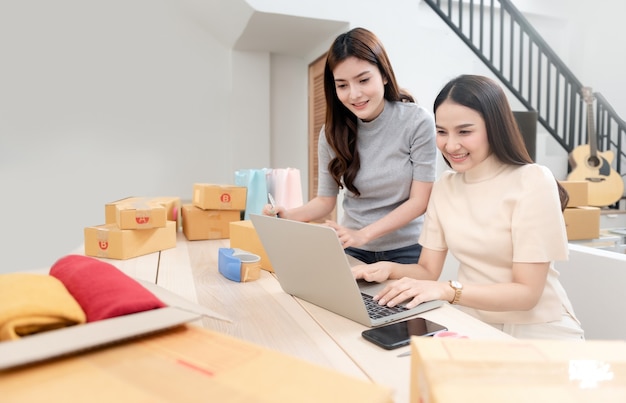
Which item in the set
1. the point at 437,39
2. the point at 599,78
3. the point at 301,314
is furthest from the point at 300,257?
the point at 599,78

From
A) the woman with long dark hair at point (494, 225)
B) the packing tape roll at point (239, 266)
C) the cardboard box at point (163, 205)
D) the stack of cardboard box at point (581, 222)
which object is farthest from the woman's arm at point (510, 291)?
the stack of cardboard box at point (581, 222)

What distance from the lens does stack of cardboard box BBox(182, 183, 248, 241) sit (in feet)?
6.10

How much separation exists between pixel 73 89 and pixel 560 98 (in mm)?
4380

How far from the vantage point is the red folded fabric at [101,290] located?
0.62 m

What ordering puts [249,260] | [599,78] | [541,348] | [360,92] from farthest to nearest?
[599,78] → [360,92] → [249,260] → [541,348]

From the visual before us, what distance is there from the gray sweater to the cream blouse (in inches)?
→ 8.2

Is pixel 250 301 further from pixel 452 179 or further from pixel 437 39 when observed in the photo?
pixel 437 39

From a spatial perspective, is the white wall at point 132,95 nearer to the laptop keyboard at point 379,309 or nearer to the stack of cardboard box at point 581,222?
the stack of cardboard box at point 581,222

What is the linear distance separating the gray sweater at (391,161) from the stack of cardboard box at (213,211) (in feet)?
1.54

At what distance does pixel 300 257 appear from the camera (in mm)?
967

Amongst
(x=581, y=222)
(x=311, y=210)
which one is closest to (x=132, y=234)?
(x=311, y=210)

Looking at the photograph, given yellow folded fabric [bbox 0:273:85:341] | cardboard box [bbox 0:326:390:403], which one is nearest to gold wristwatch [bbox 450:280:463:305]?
cardboard box [bbox 0:326:390:403]

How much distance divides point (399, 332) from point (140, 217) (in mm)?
1069

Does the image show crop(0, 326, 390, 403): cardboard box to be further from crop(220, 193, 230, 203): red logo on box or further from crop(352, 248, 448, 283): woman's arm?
crop(220, 193, 230, 203): red logo on box
